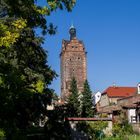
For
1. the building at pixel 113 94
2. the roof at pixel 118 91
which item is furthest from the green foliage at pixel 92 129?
the roof at pixel 118 91

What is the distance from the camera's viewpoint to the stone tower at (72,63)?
138375 millimetres

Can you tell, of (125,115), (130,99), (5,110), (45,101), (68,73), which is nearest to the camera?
(5,110)

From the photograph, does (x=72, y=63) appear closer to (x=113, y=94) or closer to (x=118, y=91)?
(x=118, y=91)

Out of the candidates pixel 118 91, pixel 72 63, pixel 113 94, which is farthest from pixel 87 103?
pixel 72 63

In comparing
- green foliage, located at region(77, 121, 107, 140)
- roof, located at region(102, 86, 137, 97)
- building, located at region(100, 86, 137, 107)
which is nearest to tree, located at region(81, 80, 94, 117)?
building, located at region(100, 86, 137, 107)

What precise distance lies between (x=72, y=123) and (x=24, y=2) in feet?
77.7

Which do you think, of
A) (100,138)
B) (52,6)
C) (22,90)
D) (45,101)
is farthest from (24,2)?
(100,138)

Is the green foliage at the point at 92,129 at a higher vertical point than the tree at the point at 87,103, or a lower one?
lower

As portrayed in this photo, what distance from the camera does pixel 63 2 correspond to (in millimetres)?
12367

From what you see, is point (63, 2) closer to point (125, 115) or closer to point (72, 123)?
point (72, 123)

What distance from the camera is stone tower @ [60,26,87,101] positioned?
13838 cm

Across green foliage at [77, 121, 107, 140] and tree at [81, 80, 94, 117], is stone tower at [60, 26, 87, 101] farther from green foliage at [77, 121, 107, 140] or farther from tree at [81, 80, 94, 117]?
green foliage at [77, 121, 107, 140]

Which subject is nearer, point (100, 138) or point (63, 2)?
point (63, 2)

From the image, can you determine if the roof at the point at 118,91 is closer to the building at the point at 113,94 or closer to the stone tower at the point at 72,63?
the building at the point at 113,94
